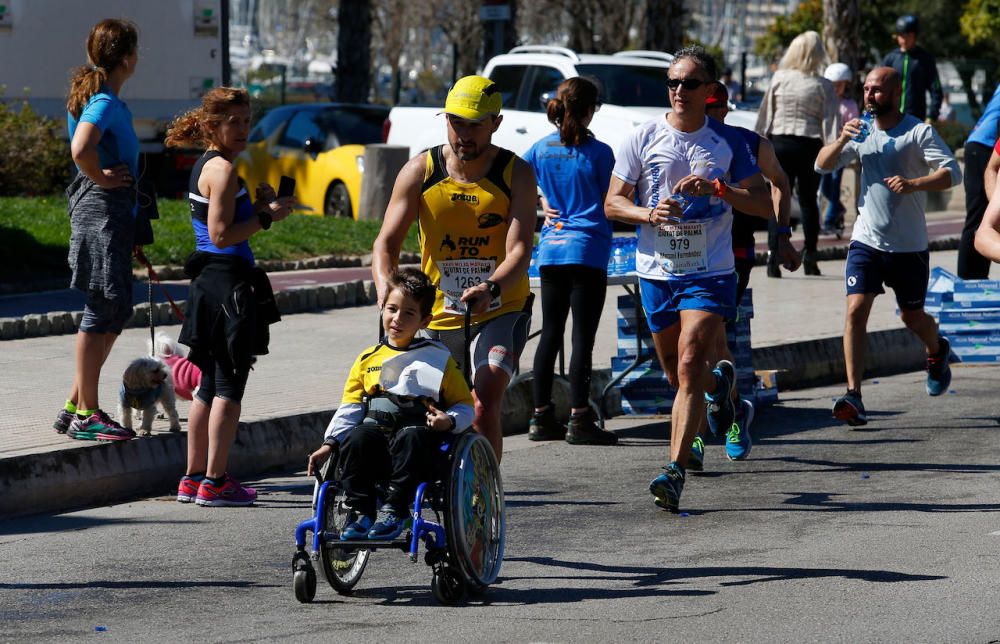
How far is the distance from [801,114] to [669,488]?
30.4 ft

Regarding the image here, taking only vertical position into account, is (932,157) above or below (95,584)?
above

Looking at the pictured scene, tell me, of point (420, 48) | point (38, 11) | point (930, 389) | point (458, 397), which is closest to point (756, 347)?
point (930, 389)

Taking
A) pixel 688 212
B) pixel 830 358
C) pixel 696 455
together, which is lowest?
pixel 830 358

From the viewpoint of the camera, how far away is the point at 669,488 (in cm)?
774

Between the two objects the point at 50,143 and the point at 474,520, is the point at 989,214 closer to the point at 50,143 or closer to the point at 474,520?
the point at 474,520

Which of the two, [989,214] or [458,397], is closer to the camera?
[458,397]

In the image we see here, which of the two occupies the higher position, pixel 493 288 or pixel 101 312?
pixel 493 288

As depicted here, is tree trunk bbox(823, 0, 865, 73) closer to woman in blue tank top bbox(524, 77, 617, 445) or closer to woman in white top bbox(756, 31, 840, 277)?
woman in white top bbox(756, 31, 840, 277)

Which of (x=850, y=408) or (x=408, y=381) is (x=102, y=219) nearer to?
(x=408, y=381)

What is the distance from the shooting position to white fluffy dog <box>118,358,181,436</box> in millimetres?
8469

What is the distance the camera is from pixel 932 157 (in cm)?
998

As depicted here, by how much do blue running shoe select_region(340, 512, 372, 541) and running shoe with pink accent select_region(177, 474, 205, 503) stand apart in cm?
208

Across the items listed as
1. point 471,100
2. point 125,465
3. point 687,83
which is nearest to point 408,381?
point 471,100

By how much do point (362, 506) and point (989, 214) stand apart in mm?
2714
